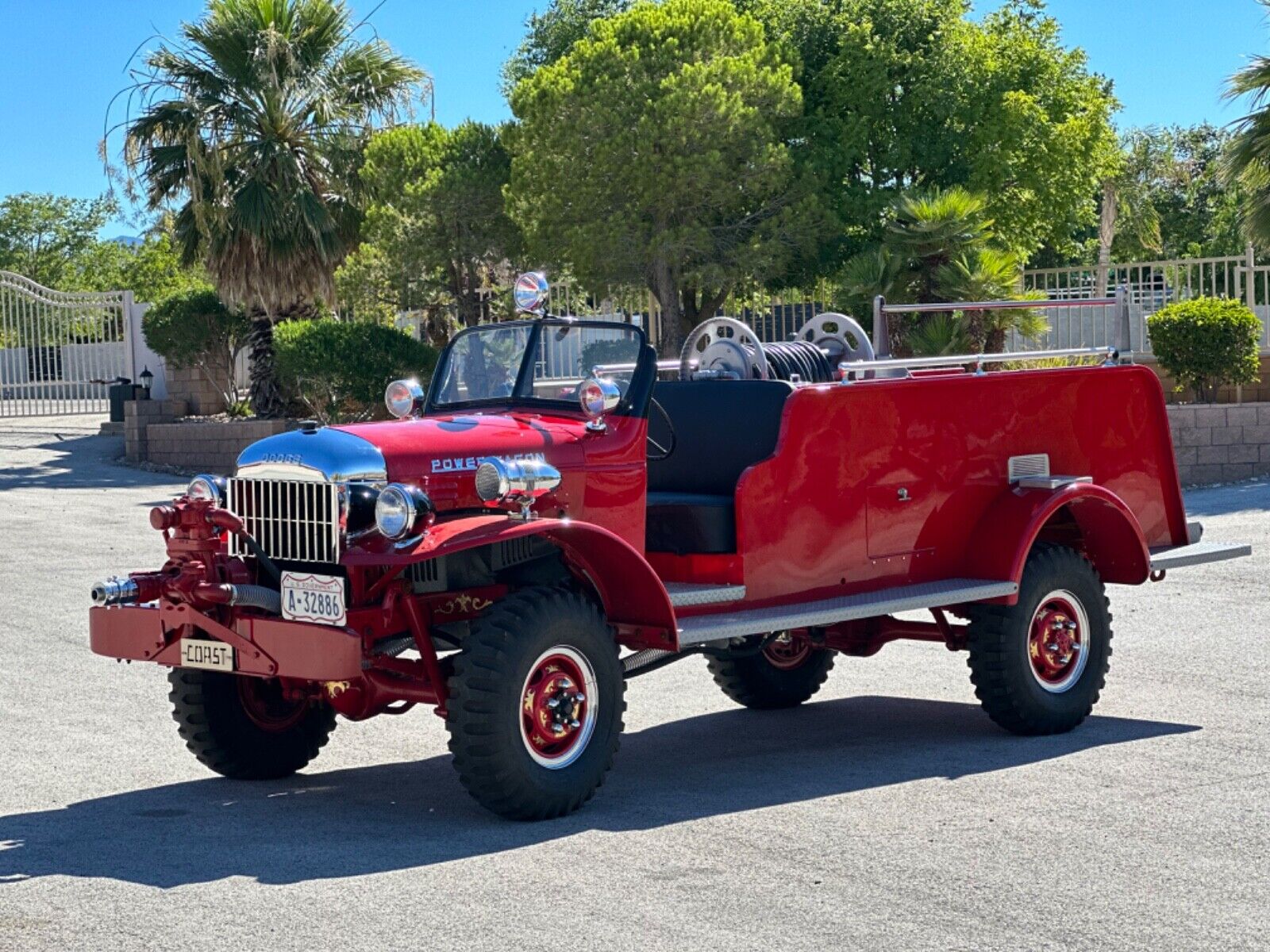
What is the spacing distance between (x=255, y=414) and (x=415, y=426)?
2097 centimetres

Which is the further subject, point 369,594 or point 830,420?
point 830,420

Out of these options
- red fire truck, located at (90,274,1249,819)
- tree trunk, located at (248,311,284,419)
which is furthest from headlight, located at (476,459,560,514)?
tree trunk, located at (248,311,284,419)

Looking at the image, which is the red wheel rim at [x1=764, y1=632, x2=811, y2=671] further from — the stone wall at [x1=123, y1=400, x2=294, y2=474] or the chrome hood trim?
the stone wall at [x1=123, y1=400, x2=294, y2=474]

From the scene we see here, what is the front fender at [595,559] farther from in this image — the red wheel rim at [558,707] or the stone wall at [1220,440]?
the stone wall at [1220,440]

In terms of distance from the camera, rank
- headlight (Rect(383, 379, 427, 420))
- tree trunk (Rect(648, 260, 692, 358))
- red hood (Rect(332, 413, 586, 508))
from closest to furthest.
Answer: red hood (Rect(332, 413, 586, 508)) < headlight (Rect(383, 379, 427, 420)) < tree trunk (Rect(648, 260, 692, 358))

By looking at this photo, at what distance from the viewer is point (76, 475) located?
25.2 meters

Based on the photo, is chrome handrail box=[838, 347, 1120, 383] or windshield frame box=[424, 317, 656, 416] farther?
chrome handrail box=[838, 347, 1120, 383]

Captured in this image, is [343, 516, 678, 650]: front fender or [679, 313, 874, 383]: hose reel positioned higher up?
[679, 313, 874, 383]: hose reel

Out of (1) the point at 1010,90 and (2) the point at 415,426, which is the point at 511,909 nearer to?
(2) the point at 415,426

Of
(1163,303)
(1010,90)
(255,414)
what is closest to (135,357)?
(255,414)

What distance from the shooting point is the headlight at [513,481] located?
6.62 metres

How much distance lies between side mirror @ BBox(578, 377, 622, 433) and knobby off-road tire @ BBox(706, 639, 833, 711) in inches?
81.4

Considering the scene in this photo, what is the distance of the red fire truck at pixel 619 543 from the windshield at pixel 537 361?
0.01m

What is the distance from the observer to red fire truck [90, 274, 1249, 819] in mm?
6617
